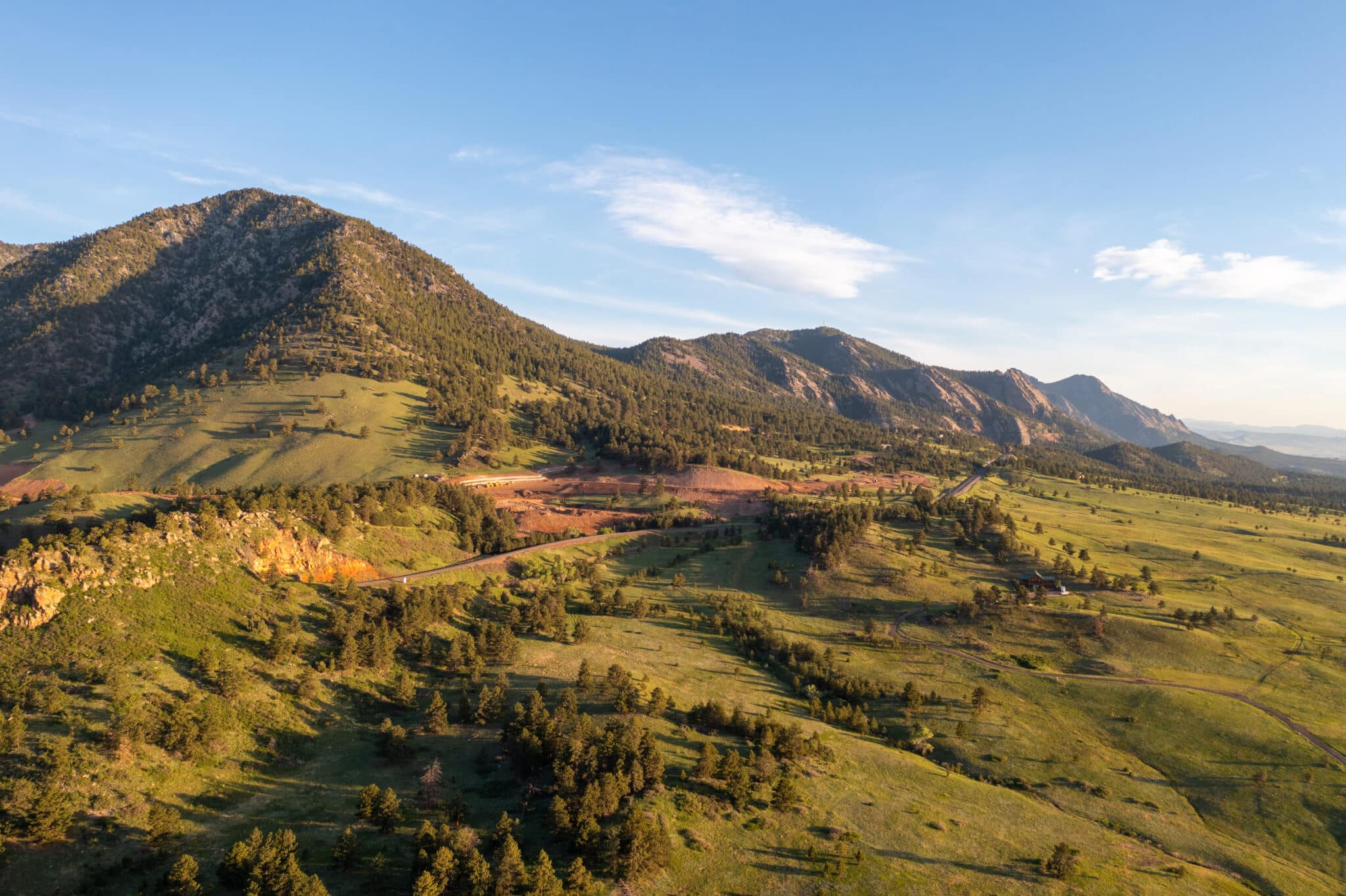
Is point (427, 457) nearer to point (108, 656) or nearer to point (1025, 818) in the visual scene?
point (108, 656)

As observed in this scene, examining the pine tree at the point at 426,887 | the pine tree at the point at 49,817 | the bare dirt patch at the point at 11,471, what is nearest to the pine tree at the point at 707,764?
the pine tree at the point at 426,887

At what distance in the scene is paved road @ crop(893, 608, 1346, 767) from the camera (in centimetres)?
5738

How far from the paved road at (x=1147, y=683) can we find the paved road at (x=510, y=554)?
66663 millimetres

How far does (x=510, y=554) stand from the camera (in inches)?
4109

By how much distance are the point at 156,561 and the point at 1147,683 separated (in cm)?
11424

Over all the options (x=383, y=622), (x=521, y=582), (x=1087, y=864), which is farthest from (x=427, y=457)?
(x=1087, y=864)

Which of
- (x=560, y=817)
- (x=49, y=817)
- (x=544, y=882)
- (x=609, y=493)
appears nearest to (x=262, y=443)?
(x=609, y=493)

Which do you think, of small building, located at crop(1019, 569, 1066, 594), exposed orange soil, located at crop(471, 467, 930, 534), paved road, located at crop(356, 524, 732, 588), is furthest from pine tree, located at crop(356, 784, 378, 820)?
small building, located at crop(1019, 569, 1066, 594)

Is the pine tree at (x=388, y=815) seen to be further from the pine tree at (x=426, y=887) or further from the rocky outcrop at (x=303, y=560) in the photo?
the rocky outcrop at (x=303, y=560)

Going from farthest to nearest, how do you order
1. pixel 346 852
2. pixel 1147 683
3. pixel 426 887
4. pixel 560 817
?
pixel 1147 683 < pixel 560 817 < pixel 346 852 < pixel 426 887

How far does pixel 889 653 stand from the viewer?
81.2 m

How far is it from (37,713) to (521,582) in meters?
62.3

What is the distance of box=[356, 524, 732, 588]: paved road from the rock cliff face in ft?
13.5

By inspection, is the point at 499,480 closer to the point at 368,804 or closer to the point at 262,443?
the point at 262,443
